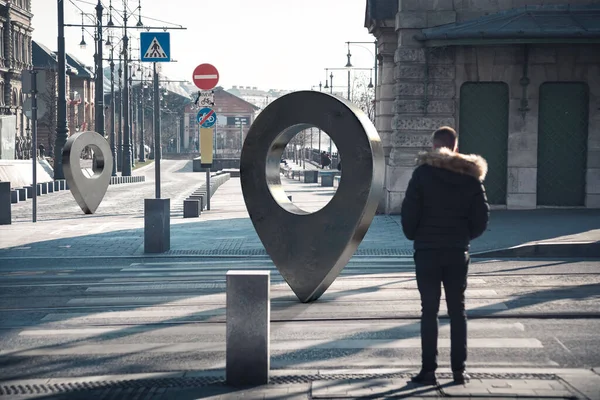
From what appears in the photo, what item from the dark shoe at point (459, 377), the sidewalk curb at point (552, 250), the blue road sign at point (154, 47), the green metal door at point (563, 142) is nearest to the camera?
the dark shoe at point (459, 377)

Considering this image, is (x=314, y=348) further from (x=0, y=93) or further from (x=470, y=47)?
(x=0, y=93)

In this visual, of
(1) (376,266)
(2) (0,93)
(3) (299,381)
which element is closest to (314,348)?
(3) (299,381)

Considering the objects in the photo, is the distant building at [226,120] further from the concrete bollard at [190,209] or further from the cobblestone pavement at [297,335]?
the cobblestone pavement at [297,335]

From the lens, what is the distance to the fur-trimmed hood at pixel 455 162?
6.23m

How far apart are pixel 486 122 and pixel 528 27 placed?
251cm

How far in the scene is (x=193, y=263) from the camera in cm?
1305

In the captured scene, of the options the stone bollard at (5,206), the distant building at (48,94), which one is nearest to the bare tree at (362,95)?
the distant building at (48,94)

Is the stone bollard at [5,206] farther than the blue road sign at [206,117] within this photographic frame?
No

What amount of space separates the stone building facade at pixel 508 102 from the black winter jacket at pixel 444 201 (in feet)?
45.4

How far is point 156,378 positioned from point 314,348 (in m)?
1.49

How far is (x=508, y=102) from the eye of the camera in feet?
66.4

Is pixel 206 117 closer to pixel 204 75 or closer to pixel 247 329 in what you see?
pixel 204 75

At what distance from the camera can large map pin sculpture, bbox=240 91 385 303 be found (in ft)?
30.5

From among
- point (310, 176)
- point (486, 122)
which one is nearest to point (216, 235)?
A: point (486, 122)
